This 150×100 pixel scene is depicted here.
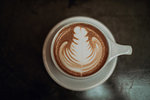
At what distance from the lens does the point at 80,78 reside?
629 mm

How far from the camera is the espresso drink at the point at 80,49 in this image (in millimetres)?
653

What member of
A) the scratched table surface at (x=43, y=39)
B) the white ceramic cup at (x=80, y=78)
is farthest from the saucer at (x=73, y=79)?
the scratched table surface at (x=43, y=39)

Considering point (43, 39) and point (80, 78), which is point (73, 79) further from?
point (43, 39)

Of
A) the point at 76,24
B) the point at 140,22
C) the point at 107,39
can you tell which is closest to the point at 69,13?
the point at 76,24

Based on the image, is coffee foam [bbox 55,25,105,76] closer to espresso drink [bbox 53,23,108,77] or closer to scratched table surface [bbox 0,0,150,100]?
espresso drink [bbox 53,23,108,77]

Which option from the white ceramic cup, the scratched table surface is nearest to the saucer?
the white ceramic cup

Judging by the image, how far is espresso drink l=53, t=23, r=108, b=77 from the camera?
0.65m

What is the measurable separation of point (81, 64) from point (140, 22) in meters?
0.45

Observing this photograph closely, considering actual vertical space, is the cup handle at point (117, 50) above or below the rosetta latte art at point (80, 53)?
below

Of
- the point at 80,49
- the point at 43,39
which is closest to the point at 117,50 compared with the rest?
the point at 80,49

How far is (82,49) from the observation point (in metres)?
0.65

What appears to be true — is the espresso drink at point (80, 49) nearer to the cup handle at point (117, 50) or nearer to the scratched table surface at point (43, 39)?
the cup handle at point (117, 50)

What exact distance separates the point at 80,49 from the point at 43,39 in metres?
0.24

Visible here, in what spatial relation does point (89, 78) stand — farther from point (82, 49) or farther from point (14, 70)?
point (14, 70)
